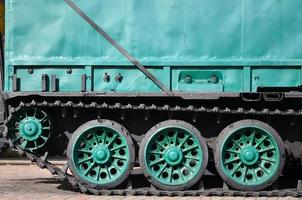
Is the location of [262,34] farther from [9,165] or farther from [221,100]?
[9,165]

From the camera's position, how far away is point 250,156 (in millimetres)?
10758

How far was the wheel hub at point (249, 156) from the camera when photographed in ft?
35.3

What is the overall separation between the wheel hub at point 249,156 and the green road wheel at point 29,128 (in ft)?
11.1

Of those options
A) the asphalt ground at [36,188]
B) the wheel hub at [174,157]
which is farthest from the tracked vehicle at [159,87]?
the asphalt ground at [36,188]

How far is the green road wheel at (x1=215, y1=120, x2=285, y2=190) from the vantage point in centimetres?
1077

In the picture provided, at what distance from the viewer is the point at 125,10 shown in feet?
36.8

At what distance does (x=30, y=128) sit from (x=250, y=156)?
379 cm

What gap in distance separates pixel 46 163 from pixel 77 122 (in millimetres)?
1017

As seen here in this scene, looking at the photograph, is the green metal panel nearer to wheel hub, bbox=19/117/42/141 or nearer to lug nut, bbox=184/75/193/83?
lug nut, bbox=184/75/193/83

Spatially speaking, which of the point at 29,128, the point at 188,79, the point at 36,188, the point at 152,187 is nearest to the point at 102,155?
the point at 152,187

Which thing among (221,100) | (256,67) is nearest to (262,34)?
(256,67)

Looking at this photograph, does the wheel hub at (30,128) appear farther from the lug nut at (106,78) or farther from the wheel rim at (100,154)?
the lug nut at (106,78)

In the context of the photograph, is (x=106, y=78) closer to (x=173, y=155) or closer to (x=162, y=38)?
(x=162, y=38)

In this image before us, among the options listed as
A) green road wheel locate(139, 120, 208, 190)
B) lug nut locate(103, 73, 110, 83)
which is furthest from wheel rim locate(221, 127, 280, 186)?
lug nut locate(103, 73, 110, 83)
